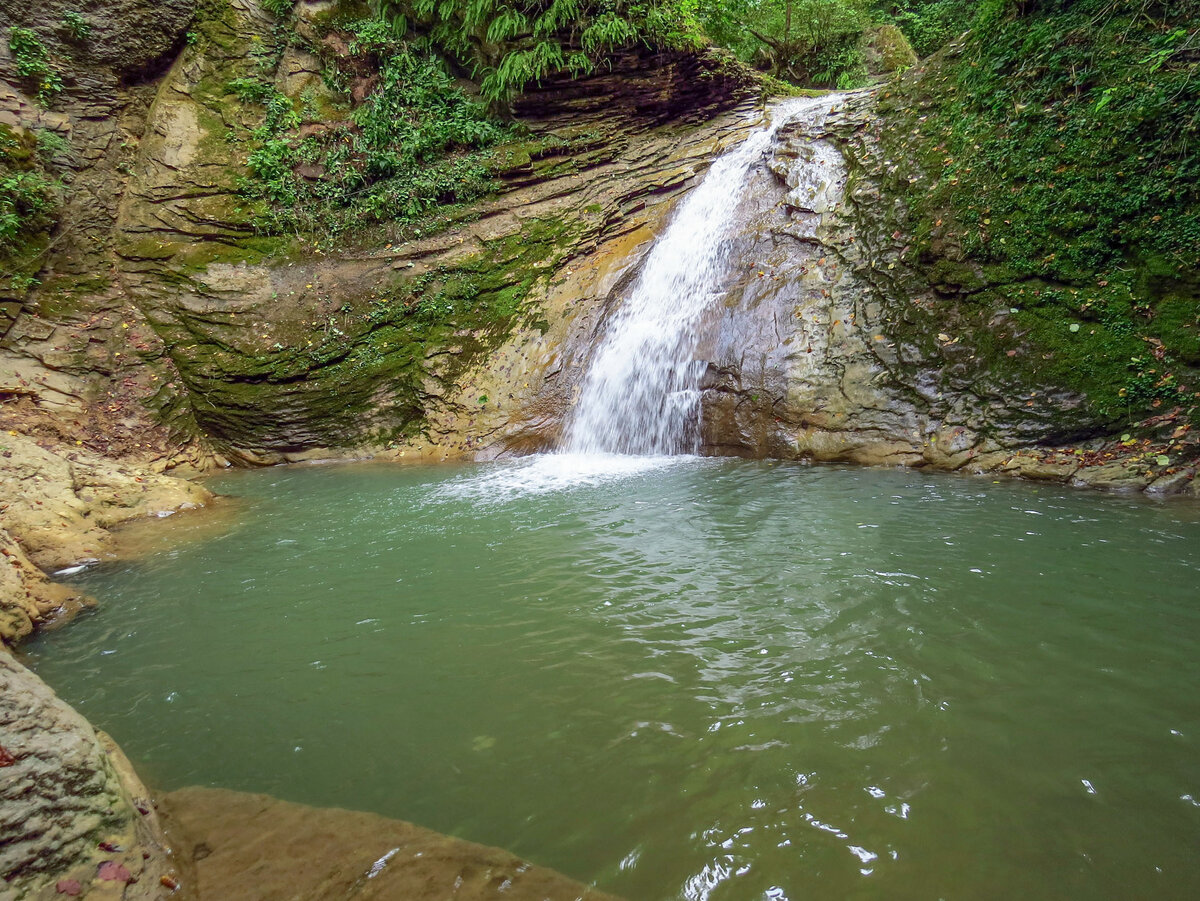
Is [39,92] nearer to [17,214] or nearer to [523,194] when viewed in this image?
[17,214]

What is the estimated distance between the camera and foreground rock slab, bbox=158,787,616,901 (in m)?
1.81

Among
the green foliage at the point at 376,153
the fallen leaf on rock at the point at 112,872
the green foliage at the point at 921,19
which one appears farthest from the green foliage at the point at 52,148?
the green foliage at the point at 921,19

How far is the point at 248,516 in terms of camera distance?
260 inches

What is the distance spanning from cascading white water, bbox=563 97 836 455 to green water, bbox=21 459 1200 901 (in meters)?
3.56

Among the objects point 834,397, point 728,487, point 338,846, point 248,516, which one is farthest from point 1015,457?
point 248,516

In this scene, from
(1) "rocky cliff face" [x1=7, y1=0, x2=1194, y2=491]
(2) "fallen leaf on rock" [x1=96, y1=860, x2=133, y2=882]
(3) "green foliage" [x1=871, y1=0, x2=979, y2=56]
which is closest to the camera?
(2) "fallen leaf on rock" [x1=96, y1=860, x2=133, y2=882]

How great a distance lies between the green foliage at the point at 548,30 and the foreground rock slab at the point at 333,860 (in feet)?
40.8

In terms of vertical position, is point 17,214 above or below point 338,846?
above

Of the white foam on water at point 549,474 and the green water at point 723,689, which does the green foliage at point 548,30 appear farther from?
the green water at point 723,689

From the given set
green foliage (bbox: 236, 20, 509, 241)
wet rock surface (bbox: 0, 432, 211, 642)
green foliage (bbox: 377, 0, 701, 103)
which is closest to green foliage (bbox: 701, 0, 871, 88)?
green foliage (bbox: 377, 0, 701, 103)

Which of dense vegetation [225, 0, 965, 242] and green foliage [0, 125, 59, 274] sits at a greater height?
dense vegetation [225, 0, 965, 242]

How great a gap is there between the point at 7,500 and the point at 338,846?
228 inches

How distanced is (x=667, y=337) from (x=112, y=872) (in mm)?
8433

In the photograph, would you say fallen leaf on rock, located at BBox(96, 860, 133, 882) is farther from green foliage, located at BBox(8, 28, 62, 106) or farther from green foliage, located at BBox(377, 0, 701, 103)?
green foliage, located at BBox(8, 28, 62, 106)
